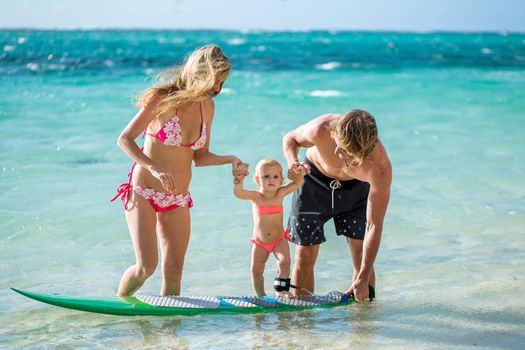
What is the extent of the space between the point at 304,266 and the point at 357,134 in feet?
3.96

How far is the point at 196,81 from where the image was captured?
4148mm

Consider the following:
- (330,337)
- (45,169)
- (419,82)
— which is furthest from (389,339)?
(419,82)

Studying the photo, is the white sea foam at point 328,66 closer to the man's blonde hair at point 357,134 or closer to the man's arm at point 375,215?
the man's arm at point 375,215

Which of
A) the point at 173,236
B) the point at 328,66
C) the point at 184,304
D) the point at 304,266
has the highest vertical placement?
the point at 328,66

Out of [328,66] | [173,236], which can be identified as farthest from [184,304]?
[328,66]

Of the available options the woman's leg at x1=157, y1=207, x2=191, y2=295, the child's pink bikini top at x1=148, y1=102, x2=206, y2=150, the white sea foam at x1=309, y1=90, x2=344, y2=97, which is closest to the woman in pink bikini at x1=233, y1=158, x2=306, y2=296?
the woman's leg at x1=157, y1=207, x2=191, y2=295

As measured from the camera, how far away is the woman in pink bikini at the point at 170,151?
412 centimetres

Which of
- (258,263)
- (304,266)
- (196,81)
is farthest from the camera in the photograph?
(304,266)

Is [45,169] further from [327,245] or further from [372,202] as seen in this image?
[372,202]

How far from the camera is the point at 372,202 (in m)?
4.22

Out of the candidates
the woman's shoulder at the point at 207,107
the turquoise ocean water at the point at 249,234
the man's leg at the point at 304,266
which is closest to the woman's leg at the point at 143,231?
the turquoise ocean water at the point at 249,234

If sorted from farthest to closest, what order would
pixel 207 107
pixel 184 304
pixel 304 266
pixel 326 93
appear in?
pixel 326 93
pixel 304 266
pixel 184 304
pixel 207 107

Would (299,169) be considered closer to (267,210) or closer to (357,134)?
(267,210)

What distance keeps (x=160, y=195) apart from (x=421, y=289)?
2138 millimetres
